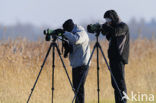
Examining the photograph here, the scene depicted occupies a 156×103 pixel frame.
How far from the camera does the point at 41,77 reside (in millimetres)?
11227

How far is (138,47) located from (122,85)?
31.0 ft

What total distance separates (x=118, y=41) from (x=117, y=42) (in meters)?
0.02

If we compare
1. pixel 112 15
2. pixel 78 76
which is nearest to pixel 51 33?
pixel 78 76

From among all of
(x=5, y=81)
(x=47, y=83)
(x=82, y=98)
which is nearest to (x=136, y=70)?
(x=47, y=83)

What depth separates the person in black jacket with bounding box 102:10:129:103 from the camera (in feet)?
26.3

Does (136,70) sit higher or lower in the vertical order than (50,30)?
lower

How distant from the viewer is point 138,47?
57.7ft

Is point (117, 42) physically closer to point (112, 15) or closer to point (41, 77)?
point (112, 15)

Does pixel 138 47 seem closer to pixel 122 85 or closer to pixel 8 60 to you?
pixel 8 60

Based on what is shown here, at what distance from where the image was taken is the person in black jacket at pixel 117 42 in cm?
801

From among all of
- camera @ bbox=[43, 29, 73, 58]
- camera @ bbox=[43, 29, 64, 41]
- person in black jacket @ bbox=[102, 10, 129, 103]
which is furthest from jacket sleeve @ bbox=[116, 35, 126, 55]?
camera @ bbox=[43, 29, 64, 41]

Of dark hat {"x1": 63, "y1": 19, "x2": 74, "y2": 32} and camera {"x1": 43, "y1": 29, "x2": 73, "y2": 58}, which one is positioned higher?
dark hat {"x1": 63, "y1": 19, "x2": 74, "y2": 32}

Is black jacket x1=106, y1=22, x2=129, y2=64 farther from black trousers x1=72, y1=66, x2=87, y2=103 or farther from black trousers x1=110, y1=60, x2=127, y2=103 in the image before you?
black trousers x1=72, y1=66, x2=87, y2=103

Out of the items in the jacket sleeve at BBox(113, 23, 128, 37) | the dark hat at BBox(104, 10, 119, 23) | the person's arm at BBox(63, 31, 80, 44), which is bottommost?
the person's arm at BBox(63, 31, 80, 44)
